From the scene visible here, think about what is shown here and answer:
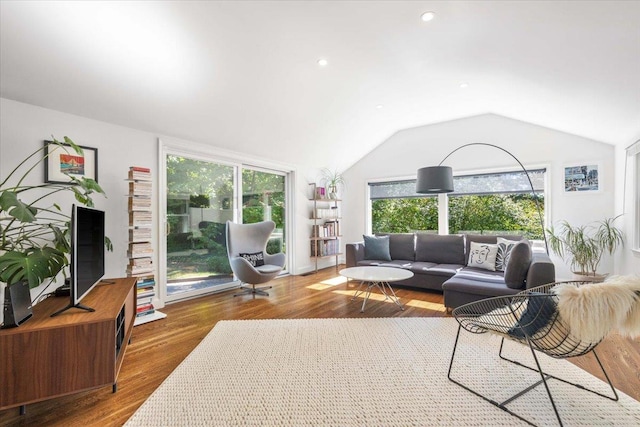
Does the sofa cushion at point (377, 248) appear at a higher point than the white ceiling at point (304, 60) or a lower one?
lower

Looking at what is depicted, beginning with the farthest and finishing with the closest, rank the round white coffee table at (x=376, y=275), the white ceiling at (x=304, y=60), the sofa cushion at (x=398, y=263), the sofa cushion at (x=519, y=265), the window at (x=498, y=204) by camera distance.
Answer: the window at (x=498, y=204) → the sofa cushion at (x=398, y=263) → the round white coffee table at (x=376, y=275) → the sofa cushion at (x=519, y=265) → the white ceiling at (x=304, y=60)

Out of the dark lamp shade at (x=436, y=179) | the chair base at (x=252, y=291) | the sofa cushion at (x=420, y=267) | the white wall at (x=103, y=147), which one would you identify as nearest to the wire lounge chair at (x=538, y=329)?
the dark lamp shade at (x=436, y=179)

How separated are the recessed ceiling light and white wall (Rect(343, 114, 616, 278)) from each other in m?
3.33

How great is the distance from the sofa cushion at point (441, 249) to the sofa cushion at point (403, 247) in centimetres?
10

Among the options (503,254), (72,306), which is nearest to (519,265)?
(503,254)

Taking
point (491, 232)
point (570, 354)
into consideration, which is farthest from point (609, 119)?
point (570, 354)

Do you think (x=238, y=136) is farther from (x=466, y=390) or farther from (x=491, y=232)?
(x=491, y=232)

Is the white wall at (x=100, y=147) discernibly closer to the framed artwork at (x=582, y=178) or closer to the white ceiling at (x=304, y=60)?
the white ceiling at (x=304, y=60)

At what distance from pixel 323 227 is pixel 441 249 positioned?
7.43 feet

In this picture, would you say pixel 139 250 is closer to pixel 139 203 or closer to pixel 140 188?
pixel 139 203

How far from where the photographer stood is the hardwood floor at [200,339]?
1.73 m

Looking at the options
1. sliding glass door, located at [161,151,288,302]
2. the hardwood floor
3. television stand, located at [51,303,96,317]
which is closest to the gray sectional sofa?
the hardwood floor

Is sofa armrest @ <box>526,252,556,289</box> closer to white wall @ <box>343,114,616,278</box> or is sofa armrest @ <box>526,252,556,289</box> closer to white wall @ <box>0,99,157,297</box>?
white wall @ <box>343,114,616,278</box>

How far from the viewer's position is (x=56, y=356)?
5.42 feet
